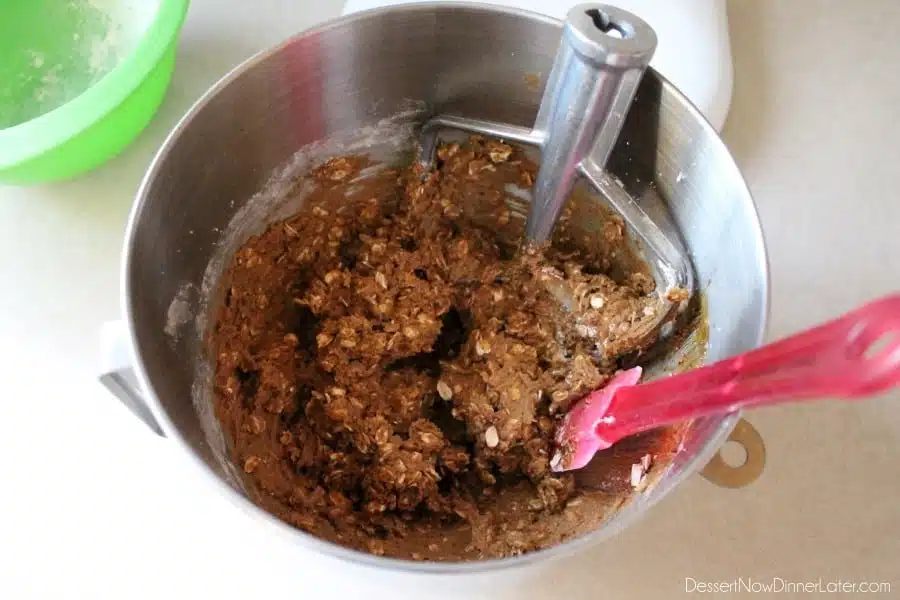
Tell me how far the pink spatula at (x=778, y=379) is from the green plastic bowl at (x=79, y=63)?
→ 68 cm

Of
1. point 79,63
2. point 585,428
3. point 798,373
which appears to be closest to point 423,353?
point 585,428

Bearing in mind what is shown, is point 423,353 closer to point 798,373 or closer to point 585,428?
point 585,428

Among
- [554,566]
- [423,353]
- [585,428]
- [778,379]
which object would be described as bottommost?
[554,566]

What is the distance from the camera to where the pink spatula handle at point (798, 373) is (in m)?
0.47

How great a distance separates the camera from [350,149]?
0.90m

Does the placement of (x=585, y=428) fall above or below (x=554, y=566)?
above

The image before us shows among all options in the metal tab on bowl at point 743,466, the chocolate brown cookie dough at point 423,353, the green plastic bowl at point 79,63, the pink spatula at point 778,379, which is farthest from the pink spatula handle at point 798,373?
the green plastic bowl at point 79,63

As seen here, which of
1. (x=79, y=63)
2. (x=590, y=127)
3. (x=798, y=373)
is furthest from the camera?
(x=79, y=63)

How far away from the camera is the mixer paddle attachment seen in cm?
66

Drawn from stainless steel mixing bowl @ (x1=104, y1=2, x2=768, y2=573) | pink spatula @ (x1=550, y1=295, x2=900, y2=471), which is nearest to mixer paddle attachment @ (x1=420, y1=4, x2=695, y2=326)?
stainless steel mixing bowl @ (x1=104, y1=2, x2=768, y2=573)

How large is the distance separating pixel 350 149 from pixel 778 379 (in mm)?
553

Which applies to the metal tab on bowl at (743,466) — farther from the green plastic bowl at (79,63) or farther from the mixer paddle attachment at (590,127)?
the green plastic bowl at (79,63)

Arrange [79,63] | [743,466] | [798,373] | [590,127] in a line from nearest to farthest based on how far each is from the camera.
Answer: [798,373], [590,127], [743,466], [79,63]

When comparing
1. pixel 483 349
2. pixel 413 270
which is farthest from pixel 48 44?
pixel 483 349
